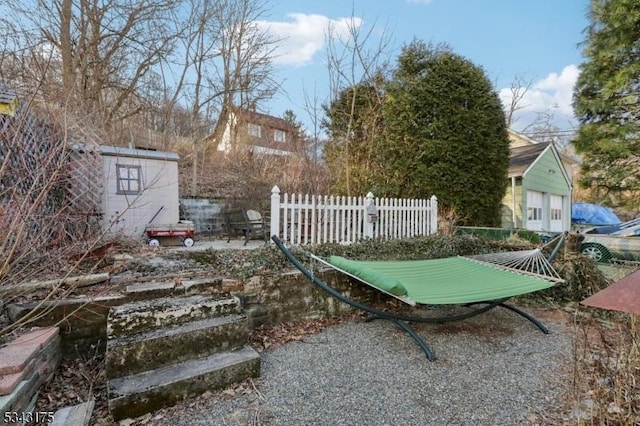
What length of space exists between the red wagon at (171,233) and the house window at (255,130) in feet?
23.0

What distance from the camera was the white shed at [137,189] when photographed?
246 inches

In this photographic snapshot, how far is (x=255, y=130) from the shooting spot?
12.8 metres

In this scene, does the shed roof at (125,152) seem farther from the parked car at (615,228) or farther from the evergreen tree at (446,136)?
the parked car at (615,228)

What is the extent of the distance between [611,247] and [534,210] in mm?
5101

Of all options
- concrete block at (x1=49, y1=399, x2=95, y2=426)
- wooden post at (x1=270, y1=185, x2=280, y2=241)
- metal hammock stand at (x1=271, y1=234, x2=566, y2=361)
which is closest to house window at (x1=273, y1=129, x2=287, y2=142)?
wooden post at (x1=270, y1=185, x2=280, y2=241)

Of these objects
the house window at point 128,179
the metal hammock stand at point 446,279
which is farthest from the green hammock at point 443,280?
the house window at point 128,179

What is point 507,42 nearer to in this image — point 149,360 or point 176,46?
point 176,46

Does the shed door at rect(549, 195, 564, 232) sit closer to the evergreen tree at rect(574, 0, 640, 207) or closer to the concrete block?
the evergreen tree at rect(574, 0, 640, 207)

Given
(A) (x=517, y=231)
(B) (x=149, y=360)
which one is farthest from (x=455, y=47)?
(B) (x=149, y=360)

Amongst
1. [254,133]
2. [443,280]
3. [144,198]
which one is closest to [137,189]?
[144,198]

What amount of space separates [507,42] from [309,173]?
247 inches

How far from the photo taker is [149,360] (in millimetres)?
2057

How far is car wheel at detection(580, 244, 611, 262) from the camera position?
21.1 feet

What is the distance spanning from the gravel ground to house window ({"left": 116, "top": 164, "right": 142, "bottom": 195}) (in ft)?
17.6
